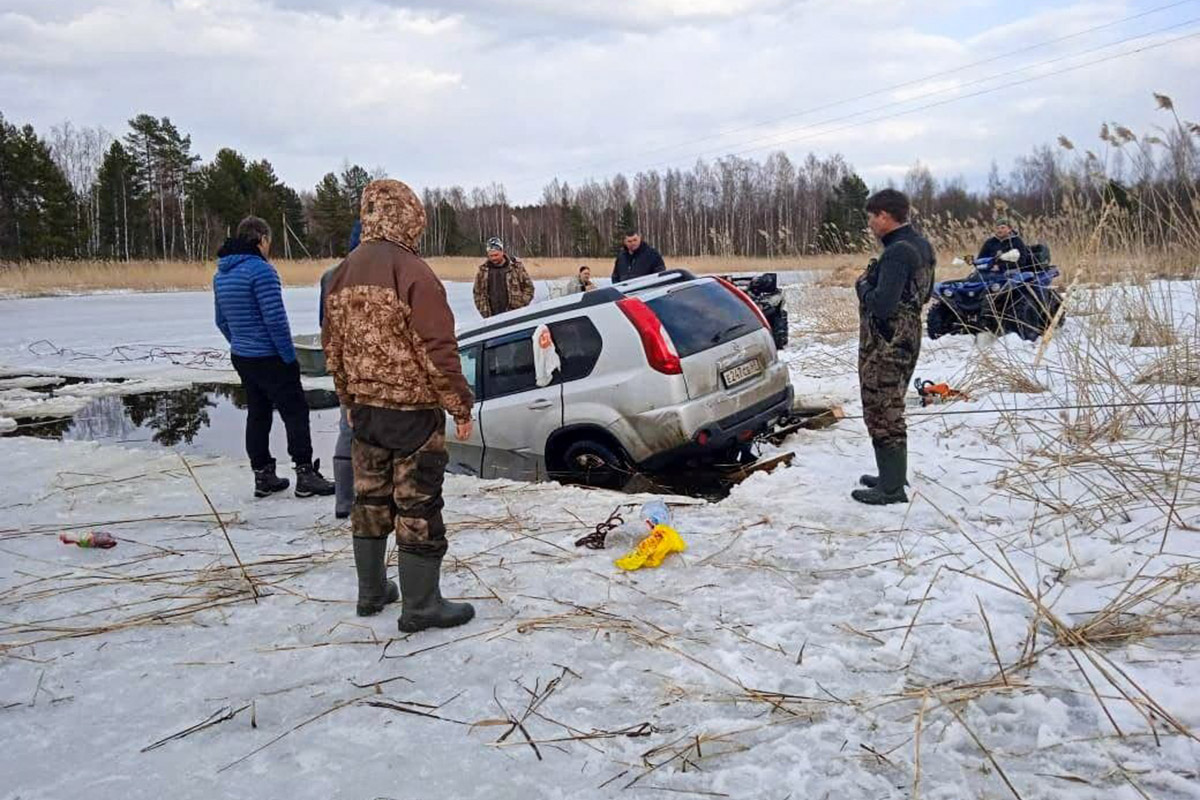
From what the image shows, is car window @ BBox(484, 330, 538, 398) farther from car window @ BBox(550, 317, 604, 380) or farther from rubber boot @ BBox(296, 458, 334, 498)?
rubber boot @ BBox(296, 458, 334, 498)

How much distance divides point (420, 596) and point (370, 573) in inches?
12.9

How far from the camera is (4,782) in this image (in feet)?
7.96

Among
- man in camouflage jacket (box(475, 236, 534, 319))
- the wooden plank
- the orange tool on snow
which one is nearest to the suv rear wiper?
the wooden plank

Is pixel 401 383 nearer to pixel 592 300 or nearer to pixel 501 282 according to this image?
pixel 592 300

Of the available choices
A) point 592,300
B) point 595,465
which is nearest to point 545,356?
point 592,300

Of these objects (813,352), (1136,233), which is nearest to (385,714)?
(1136,233)

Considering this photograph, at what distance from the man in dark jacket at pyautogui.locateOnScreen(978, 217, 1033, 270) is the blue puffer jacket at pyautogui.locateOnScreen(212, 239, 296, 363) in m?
8.47

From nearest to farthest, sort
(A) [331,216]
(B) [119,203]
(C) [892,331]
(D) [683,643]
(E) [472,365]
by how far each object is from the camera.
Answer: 1. (D) [683,643]
2. (C) [892,331]
3. (E) [472,365]
4. (B) [119,203]
5. (A) [331,216]

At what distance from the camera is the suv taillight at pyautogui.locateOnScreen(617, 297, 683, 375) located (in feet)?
17.6

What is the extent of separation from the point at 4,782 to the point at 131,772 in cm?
38

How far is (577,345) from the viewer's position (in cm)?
576

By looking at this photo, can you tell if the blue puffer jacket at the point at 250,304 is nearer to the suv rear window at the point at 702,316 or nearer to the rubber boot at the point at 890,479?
the suv rear window at the point at 702,316

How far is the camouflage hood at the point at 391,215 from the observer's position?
3.37m

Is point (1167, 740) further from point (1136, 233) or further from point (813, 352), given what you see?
point (813, 352)
